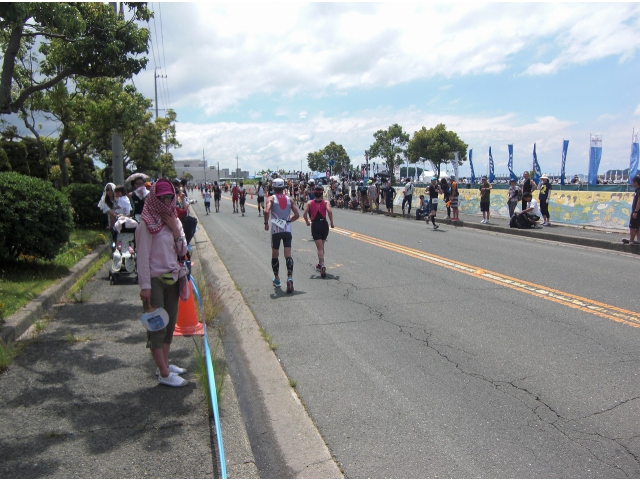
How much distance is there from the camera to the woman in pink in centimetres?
457

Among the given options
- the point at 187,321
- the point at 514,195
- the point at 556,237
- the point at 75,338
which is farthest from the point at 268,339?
the point at 514,195

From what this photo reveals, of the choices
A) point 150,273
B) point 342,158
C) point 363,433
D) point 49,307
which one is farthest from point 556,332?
point 342,158

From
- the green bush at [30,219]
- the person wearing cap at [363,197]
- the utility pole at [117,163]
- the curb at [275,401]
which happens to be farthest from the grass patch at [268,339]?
the person wearing cap at [363,197]

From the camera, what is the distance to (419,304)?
790 cm

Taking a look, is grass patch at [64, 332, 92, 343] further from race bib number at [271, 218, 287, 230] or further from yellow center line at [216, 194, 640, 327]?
yellow center line at [216, 194, 640, 327]

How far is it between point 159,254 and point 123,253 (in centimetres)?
511

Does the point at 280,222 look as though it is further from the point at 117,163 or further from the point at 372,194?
the point at 372,194

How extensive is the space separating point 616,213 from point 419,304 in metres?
11.6

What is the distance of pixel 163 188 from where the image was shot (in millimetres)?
4586

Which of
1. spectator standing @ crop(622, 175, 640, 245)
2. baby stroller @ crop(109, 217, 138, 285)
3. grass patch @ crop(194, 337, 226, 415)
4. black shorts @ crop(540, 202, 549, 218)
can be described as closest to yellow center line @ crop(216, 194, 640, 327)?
spectator standing @ crop(622, 175, 640, 245)

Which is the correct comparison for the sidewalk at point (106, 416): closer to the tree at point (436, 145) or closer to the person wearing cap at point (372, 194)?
the person wearing cap at point (372, 194)

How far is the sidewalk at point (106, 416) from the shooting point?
3.47 m

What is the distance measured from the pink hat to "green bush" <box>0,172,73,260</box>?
4.80 m

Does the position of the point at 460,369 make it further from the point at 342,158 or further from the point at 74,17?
the point at 342,158
